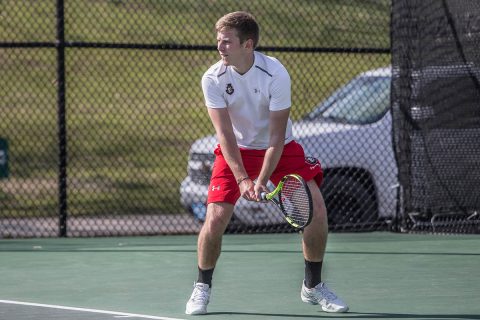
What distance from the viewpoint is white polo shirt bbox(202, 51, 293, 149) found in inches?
287

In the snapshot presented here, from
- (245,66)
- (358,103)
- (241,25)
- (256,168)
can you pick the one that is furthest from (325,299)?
(358,103)

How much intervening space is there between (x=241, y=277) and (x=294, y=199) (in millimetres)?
1975

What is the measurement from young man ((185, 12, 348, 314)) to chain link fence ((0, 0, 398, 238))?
4.28 metres

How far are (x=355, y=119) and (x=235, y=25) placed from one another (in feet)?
17.9

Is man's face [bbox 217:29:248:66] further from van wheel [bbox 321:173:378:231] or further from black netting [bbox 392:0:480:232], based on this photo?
van wheel [bbox 321:173:378:231]

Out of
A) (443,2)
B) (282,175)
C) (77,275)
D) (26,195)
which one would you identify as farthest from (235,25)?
(26,195)

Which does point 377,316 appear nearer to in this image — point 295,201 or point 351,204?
point 295,201

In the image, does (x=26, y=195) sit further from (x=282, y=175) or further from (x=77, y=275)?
(x=282, y=175)

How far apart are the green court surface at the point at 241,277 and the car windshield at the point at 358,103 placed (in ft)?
4.05

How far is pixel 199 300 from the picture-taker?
7441 mm

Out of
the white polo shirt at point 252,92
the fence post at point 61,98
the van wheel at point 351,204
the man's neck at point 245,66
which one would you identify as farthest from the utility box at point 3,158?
the man's neck at point 245,66

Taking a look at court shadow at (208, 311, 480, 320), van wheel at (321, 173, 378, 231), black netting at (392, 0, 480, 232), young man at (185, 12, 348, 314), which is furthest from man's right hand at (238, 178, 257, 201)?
van wheel at (321, 173, 378, 231)

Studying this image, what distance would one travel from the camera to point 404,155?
11.9 m

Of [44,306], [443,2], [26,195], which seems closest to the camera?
[44,306]
